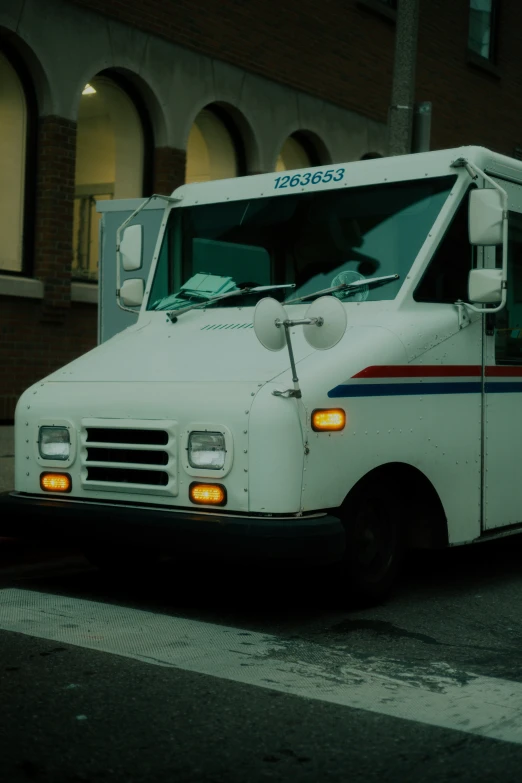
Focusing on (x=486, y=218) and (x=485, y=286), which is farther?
(x=485, y=286)

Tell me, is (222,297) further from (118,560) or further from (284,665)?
(284,665)

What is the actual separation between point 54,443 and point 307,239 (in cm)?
191

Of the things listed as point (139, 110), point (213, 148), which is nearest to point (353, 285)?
point (139, 110)

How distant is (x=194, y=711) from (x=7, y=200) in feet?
30.0

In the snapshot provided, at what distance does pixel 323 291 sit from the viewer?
7.07 metres

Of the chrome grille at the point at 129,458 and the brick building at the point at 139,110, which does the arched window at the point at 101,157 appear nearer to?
the brick building at the point at 139,110

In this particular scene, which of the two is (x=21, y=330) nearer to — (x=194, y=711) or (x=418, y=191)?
(x=418, y=191)

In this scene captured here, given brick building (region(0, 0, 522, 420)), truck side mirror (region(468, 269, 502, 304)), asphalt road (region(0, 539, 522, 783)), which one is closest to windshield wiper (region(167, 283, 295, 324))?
truck side mirror (region(468, 269, 502, 304))

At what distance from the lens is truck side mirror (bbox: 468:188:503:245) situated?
660 centimetres

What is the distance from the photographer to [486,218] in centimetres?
662

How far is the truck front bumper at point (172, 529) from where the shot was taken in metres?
5.94

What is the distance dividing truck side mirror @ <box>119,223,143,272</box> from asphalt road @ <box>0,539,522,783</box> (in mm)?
2008

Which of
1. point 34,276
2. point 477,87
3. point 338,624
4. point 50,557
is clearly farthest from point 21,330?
point 477,87

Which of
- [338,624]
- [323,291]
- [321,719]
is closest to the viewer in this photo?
[321,719]
